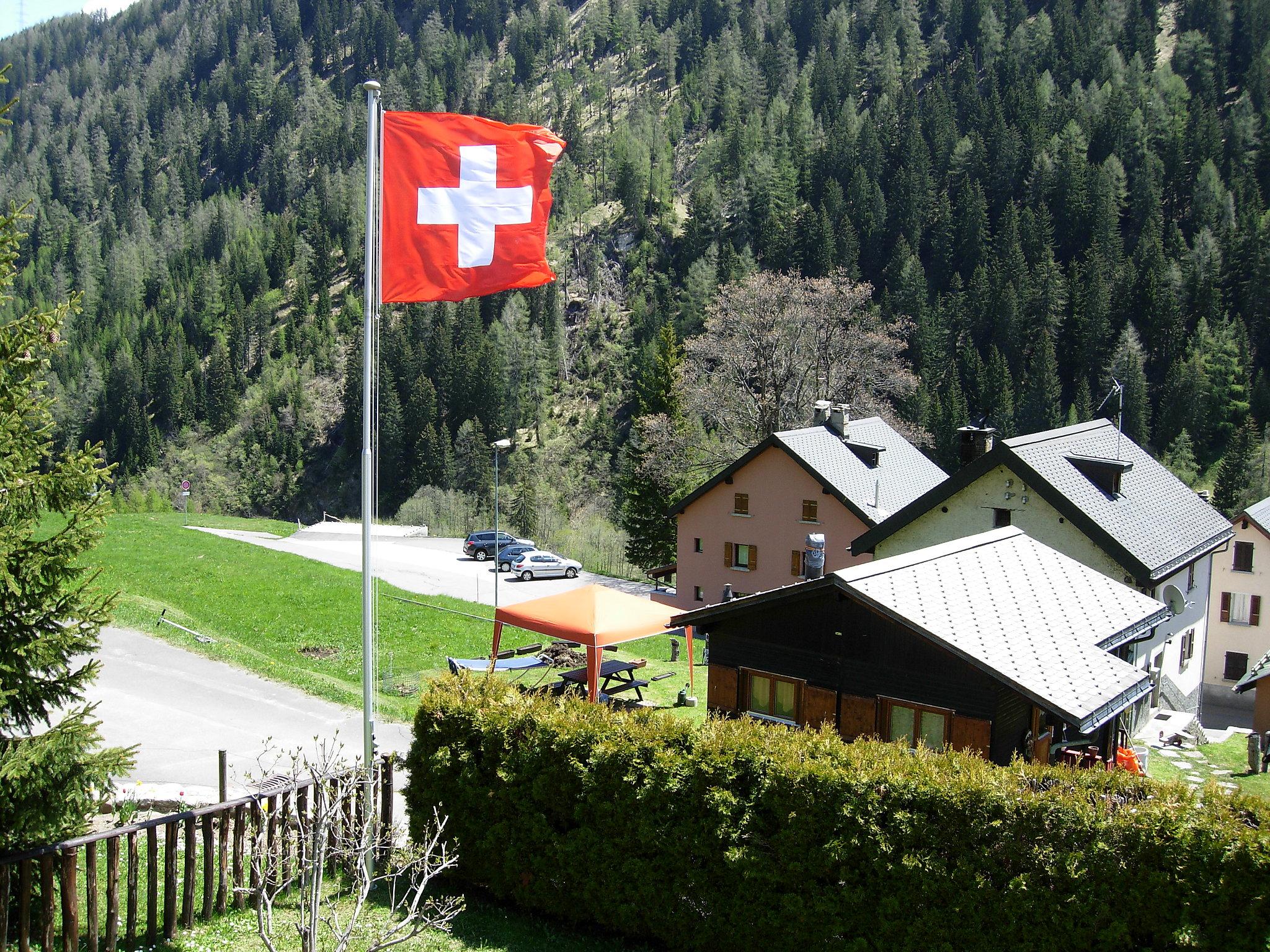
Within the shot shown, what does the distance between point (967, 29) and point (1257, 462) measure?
10149 cm

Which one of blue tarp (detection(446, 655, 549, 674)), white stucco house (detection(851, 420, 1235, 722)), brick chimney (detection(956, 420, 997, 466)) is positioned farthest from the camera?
brick chimney (detection(956, 420, 997, 466))

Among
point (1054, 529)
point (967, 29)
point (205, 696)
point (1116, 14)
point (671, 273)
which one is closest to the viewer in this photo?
point (205, 696)

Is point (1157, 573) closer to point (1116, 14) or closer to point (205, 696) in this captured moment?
point (205, 696)

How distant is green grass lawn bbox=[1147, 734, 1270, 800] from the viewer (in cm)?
1741

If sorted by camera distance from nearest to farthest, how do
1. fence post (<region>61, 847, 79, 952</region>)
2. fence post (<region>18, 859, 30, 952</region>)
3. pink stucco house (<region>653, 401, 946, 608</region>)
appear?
fence post (<region>18, 859, 30, 952</region>), fence post (<region>61, 847, 79, 952</region>), pink stucco house (<region>653, 401, 946, 608</region>)

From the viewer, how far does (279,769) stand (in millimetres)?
15531

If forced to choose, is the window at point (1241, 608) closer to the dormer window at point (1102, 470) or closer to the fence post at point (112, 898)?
the dormer window at point (1102, 470)

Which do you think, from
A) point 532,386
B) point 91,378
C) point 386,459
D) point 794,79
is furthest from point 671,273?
point 91,378

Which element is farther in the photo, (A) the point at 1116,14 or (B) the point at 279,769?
(A) the point at 1116,14

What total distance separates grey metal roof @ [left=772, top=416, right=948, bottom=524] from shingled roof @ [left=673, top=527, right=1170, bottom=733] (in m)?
18.4

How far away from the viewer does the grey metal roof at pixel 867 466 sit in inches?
1427

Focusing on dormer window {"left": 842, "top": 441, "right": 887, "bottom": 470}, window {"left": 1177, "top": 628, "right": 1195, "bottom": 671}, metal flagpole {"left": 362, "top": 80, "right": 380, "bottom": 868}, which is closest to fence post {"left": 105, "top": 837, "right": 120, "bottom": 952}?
metal flagpole {"left": 362, "top": 80, "right": 380, "bottom": 868}

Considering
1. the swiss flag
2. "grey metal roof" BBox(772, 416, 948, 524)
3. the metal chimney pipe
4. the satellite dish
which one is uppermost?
the swiss flag

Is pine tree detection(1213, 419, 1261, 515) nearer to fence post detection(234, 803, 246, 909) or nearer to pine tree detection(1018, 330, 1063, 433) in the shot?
pine tree detection(1018, 330, 1063, 433)
